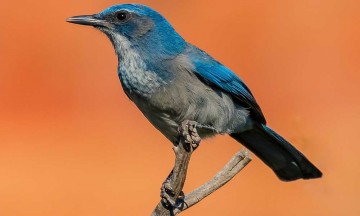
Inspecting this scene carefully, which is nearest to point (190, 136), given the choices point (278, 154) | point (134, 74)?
point (134, 74)

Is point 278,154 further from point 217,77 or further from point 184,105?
point 184,105

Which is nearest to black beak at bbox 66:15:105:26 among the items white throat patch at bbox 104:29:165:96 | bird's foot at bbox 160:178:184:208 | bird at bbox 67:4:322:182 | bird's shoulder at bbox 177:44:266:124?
bird at bbox 67:4:322:182

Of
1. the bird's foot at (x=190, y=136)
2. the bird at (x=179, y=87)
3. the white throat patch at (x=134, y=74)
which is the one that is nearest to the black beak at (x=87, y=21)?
the bird at (x=179, y=87)

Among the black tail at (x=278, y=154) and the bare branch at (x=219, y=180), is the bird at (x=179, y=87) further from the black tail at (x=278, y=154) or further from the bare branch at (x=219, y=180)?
the bare branch at (x=219, y=180)

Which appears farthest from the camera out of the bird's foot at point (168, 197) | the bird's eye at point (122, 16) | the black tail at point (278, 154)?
the black tail at point (278, 154)

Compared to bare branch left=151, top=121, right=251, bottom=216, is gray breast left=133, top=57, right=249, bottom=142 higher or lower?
higher

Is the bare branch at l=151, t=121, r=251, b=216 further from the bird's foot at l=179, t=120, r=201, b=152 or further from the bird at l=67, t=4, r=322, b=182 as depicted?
the bird at l=67, t=4, r=322, b=182

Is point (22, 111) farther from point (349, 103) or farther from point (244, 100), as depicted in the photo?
point (244, 100)
